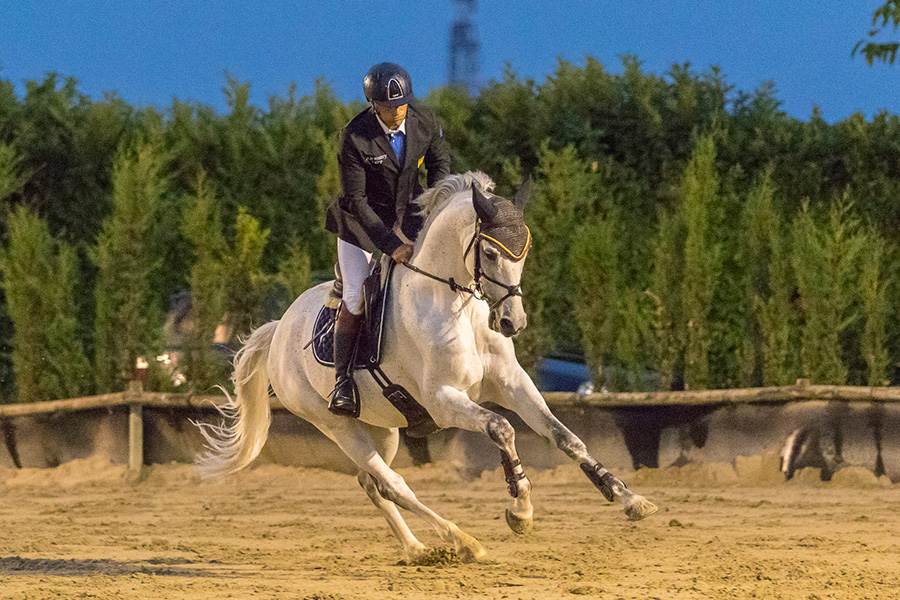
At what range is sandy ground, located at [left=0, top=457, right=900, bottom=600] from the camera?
5219mm

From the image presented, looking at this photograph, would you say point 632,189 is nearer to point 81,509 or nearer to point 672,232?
point 672,232

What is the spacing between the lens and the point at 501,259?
5289 millimetres

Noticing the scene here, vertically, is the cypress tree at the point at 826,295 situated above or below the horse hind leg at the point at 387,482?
above

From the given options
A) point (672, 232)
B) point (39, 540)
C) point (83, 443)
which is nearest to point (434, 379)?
point (39, 540)

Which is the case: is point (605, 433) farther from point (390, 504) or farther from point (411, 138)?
point (411, 138)

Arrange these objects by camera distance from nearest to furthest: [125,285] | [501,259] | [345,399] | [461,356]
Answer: [501,259], [461,356], [345,399], [125,285]

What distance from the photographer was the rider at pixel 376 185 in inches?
236

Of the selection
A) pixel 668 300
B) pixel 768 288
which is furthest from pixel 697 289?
pixel 768 288

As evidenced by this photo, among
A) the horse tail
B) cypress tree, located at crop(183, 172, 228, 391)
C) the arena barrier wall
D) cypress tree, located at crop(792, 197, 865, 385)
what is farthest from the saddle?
cypress tree, located at crop(183, 172, 228, 391)

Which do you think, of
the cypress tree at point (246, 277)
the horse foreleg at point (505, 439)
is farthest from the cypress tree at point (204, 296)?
the horse foreleg at point (505, 439)

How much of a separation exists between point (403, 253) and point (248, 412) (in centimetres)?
261

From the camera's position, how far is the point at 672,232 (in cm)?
1099

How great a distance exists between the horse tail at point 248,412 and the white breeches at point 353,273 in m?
1.62

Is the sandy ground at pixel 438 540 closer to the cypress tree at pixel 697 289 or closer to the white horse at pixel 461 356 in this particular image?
the white horse at pixel 461 356
